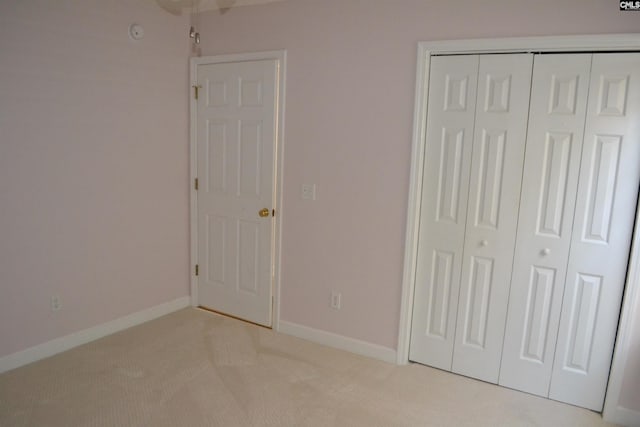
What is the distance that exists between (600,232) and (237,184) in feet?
8.32

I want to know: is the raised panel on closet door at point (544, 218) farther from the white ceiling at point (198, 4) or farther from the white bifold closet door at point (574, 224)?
the white ceiling at point (198, 4)

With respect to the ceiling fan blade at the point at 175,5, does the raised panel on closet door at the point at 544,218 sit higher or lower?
lower

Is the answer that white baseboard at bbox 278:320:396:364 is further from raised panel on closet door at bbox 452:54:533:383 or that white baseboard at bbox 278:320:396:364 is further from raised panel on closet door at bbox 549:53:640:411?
raised panel on closet door at bbox 549:53:640:411

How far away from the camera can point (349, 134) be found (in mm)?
3029

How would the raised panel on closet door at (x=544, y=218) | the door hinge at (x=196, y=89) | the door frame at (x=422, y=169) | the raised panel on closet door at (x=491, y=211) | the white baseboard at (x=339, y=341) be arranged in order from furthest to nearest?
the door hinge at (x=196, y=89), the white baseboard at (x=339, y=341), the raised panel on closet door at (x=491, y=211), the raised panel on closet door at (x=544, y=218), the door frame at (x=422, y=169)

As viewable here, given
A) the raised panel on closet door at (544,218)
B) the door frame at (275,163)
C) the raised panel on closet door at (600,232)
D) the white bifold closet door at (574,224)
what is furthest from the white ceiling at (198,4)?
the raised panel on closet door at (600,232)

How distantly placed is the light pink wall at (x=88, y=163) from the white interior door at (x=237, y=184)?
0.22 m

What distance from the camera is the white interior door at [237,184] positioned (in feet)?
11.1

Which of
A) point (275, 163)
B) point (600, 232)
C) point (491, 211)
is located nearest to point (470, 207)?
point (491, 211)

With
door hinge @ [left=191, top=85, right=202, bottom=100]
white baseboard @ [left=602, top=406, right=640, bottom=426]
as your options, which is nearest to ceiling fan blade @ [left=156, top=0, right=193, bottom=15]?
door hinge @ [left=191, top=85, right=202, bottom=100]

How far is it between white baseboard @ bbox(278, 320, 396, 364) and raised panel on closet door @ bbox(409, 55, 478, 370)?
0.19 meters

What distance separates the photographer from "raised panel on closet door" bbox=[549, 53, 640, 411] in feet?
7.64

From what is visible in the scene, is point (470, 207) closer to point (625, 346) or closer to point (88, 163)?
point (625, 346)

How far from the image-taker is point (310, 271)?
10.9ft
